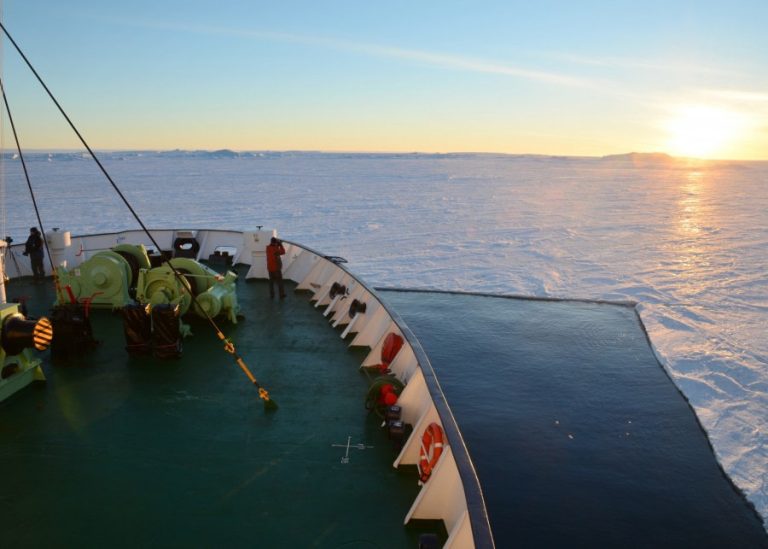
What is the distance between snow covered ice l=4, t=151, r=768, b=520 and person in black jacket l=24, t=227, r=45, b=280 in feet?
39.0

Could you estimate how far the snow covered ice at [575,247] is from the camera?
1206 cm

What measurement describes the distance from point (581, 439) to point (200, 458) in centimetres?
666

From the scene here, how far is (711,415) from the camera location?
1023 centimetres

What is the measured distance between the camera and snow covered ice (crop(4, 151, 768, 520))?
1206 centimetres

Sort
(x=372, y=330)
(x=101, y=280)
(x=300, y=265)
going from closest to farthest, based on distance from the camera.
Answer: (x=372, y=330) < (x=101, y=280) < (x=300, y=265)

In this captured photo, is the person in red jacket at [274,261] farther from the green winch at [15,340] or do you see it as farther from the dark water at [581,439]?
the green winch at [15,340]

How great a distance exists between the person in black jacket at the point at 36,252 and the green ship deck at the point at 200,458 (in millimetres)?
4834

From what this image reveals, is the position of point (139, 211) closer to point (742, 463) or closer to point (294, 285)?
point (294, 285)

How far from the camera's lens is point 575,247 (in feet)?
92.2

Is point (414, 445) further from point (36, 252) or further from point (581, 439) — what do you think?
point (36, 252)

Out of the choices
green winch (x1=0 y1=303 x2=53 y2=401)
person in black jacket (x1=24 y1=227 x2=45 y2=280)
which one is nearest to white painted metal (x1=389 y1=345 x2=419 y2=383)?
green winch (x1=0 y1=303 x2=53 y2=401)

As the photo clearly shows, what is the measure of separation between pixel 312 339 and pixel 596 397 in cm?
603

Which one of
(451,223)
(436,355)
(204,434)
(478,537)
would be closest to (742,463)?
(436,355)

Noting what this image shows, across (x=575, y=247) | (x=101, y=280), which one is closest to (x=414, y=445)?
(x=101, y=280)
